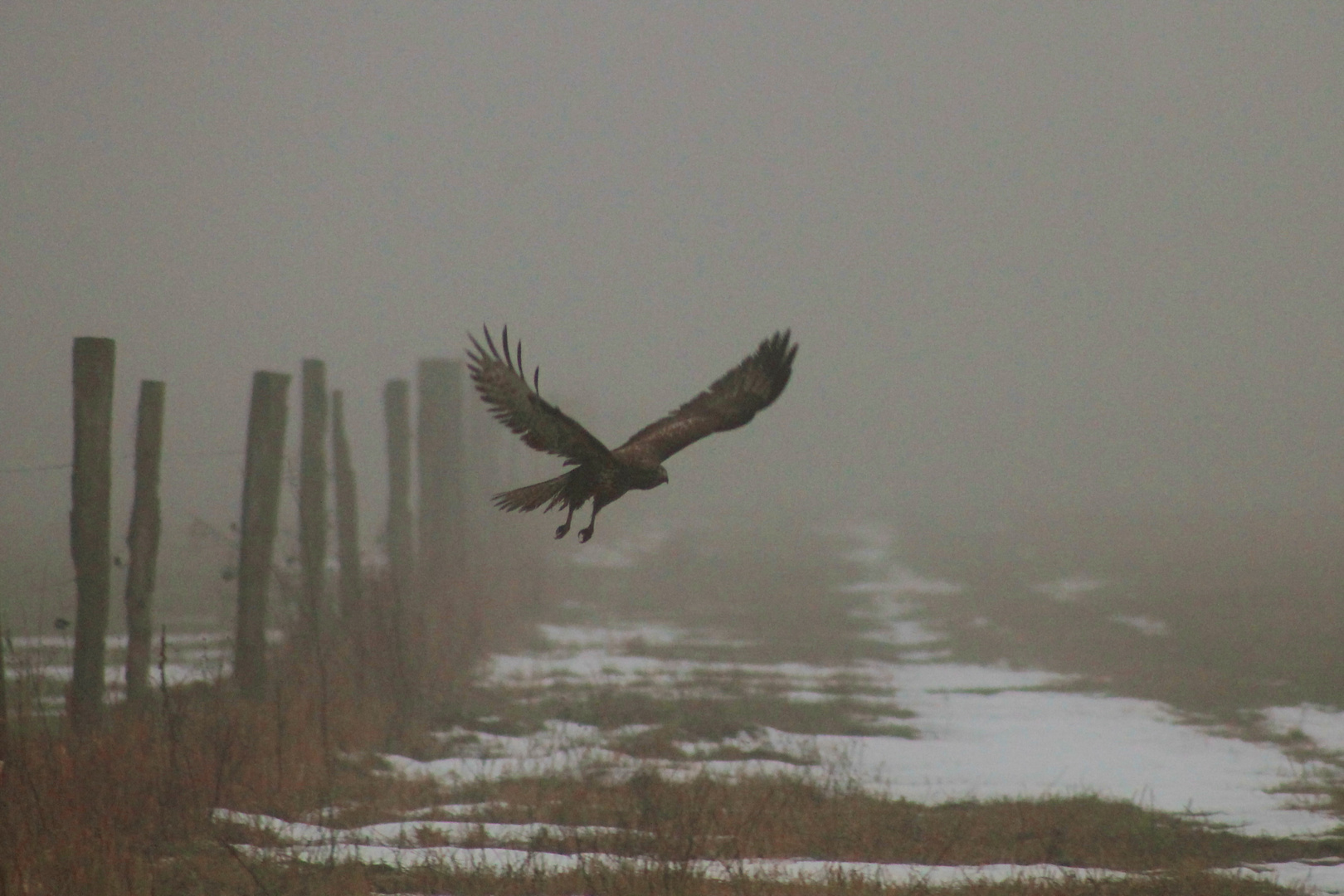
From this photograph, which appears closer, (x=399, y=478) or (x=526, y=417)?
(x=526, y=417)

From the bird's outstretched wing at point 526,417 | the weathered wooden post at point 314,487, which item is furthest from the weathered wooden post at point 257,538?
the bird's outstretched wing at point 526,417

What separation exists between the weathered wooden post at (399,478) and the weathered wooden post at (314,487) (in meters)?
2.29

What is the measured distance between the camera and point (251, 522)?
11.9 m

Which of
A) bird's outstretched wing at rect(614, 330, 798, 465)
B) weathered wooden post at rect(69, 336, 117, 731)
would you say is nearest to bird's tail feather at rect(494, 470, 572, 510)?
bird's outstretched wing at rect(614, 330, 798, 465)

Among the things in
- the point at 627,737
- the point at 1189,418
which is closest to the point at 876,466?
the point at 1189,418

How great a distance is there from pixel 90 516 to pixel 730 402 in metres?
5.39

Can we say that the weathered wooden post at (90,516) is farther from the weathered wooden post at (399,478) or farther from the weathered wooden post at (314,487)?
the weathered wooden post at (399,478)

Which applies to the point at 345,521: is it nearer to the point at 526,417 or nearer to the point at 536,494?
the point at 536,494

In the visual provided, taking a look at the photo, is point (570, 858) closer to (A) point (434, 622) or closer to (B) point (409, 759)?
(B) point (409, 759)

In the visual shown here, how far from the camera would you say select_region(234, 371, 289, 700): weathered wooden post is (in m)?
11.8

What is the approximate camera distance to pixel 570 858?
309 inches

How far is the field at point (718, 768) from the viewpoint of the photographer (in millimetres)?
7453

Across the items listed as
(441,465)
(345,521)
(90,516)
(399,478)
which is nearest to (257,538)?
(90,516)

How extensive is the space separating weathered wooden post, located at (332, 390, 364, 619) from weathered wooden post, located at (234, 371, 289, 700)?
1.97m
